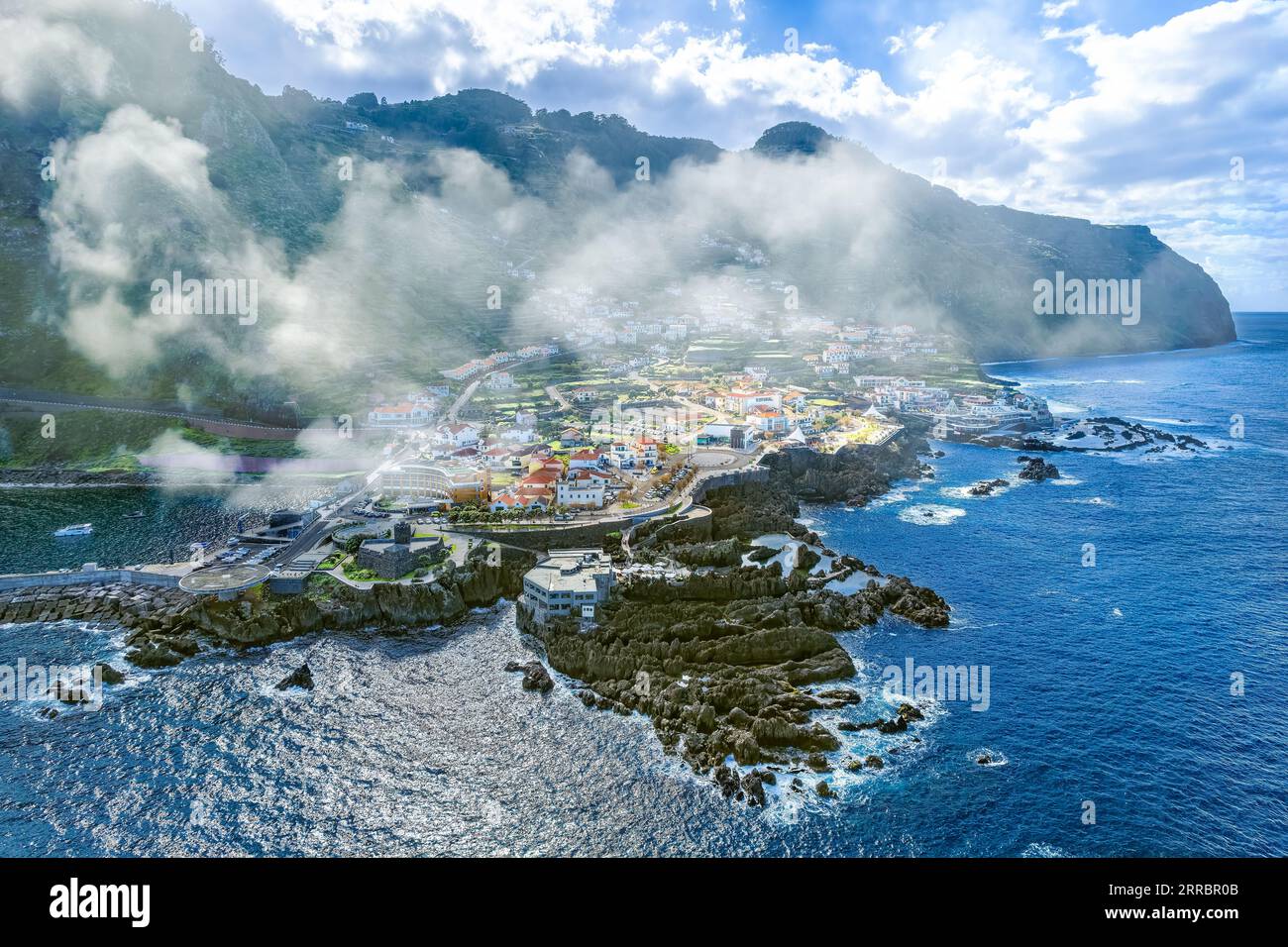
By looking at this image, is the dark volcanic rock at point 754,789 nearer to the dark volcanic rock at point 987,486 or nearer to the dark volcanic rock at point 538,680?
the dark volcanic rock at point 538,680

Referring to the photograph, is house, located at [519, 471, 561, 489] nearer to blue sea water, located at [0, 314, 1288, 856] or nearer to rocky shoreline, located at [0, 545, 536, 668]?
rocky shoreline, located at [0, 545, 536, 668]

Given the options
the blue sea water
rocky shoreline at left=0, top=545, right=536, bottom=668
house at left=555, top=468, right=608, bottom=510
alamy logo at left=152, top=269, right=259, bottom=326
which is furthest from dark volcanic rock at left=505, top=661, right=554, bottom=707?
alamy logo at left=152, top=269, right=259, bottom=326

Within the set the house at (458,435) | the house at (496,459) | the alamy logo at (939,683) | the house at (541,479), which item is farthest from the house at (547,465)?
the alamy logo at (939,683)

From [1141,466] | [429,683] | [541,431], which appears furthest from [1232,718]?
[541,431]

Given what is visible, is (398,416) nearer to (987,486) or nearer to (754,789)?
(987,486)

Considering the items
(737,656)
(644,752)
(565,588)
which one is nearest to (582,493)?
(565,588)
